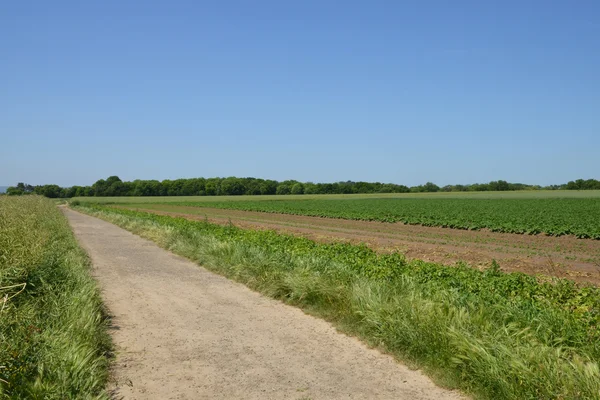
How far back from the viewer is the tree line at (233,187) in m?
116

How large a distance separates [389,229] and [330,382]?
2413 cm

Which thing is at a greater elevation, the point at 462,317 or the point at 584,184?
the point at 584,184

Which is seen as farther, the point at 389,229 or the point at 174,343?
the point at 389,229

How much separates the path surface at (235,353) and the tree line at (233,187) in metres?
108

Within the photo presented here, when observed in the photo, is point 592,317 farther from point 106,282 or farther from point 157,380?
point 106,282

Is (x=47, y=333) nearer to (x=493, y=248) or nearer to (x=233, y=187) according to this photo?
(x=493, y=248)

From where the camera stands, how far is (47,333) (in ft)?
20.5

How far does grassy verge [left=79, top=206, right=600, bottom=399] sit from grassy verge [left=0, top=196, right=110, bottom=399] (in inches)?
151

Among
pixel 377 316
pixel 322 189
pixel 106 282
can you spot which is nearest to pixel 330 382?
pixel 377 316

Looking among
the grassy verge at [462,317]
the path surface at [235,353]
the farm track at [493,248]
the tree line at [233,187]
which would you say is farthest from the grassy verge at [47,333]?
the tree line at [233,187]

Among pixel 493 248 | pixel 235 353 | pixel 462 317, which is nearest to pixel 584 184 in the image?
pixel 493 248

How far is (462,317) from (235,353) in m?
3.20

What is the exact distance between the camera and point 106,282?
12.6 metres

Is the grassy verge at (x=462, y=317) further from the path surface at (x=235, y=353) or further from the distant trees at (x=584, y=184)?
the distant trees at (x=584, y=184)
